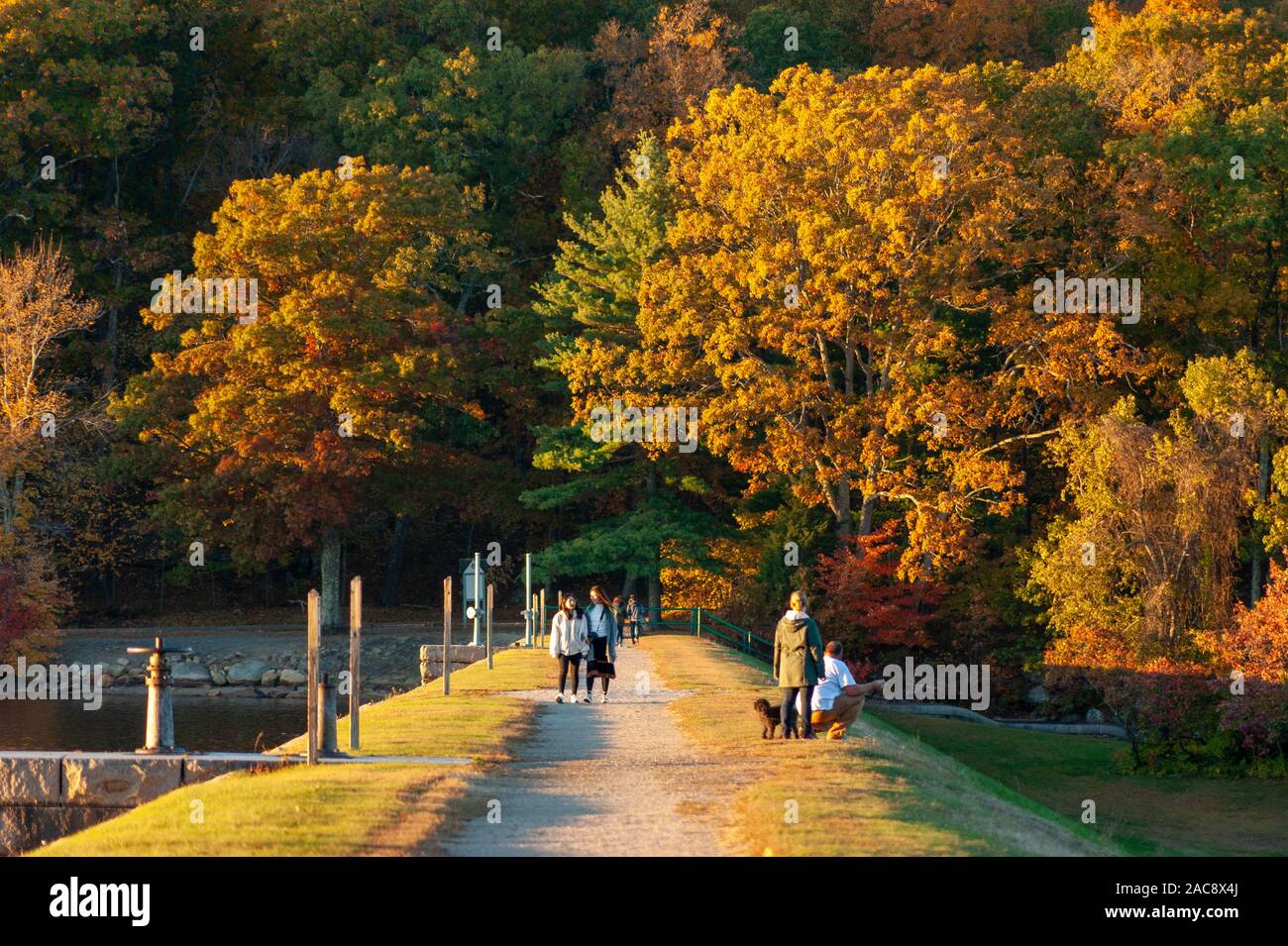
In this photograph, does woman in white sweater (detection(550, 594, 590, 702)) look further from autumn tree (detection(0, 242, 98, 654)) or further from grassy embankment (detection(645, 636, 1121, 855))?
autumn tree (detection(0, 242, 98, 654))

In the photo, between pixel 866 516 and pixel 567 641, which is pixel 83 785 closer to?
pixel 567 641

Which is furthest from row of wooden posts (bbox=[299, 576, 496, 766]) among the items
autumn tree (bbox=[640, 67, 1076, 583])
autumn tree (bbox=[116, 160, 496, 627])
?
autumn tree (bbox=[116, 160, 496, 627])

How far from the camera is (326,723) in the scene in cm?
2123

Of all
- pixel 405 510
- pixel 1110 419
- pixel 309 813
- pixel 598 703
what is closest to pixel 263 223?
pixel 405 510

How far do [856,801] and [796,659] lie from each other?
5.46 metres

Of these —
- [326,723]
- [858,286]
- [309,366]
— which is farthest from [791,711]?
[309,366]

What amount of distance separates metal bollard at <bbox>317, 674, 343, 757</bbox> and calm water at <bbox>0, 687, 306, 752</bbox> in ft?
64.7

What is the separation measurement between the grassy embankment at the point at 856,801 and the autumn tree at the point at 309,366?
1377 inches

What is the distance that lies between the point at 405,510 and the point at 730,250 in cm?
1565

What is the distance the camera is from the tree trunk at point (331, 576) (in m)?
65.5

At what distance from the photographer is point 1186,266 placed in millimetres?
59031

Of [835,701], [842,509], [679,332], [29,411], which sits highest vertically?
[679,332]

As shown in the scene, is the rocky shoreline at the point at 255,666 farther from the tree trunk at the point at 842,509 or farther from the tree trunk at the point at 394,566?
the tree trunk at the point at 842,509
